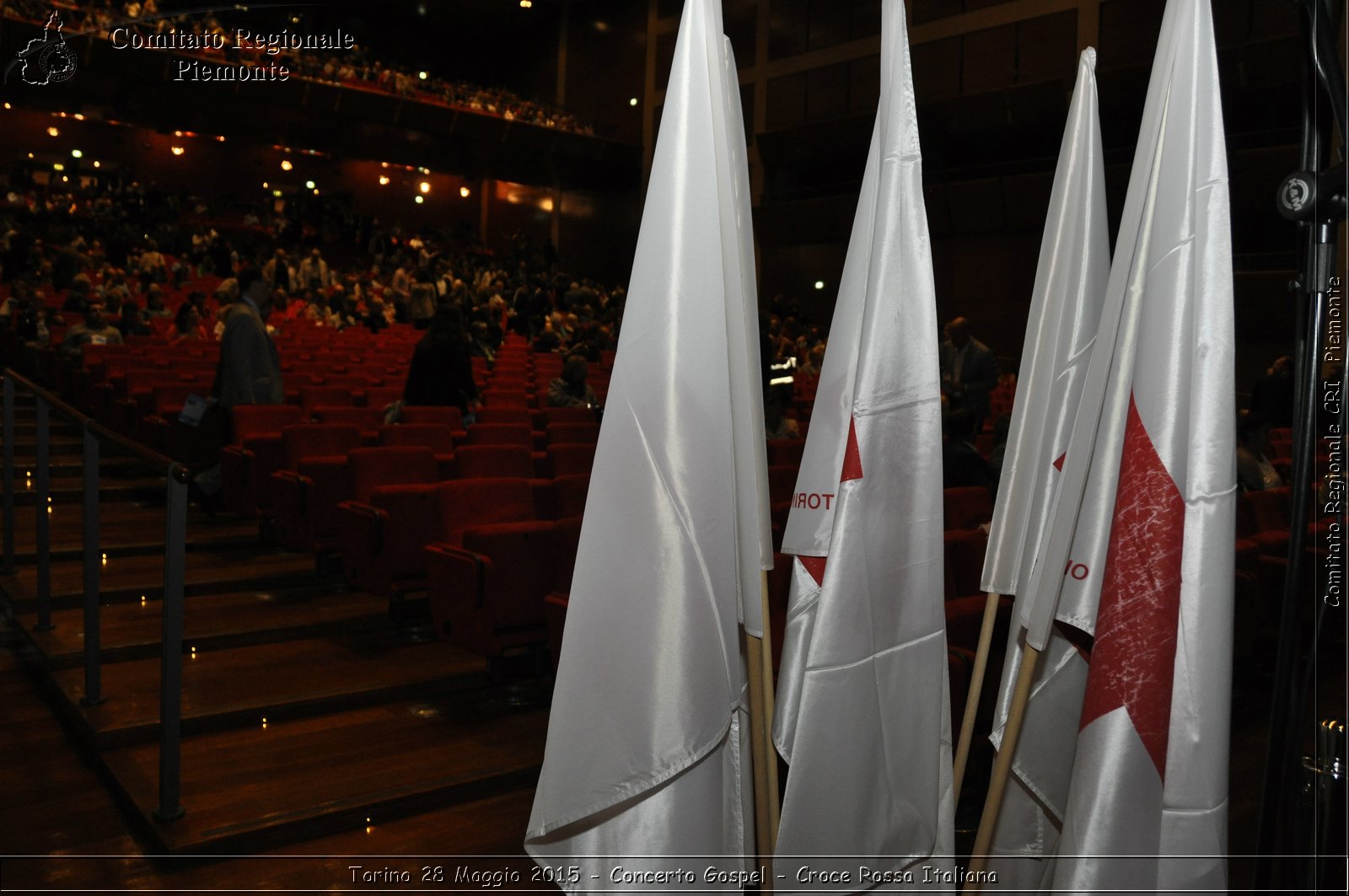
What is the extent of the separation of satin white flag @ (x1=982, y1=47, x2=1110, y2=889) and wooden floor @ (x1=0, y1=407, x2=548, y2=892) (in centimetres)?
119

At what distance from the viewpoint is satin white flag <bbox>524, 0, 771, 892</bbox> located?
4.58 ft

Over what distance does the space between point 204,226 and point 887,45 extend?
60.2ft

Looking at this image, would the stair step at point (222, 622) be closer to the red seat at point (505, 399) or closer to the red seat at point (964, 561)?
the red seat at point (964, 561)

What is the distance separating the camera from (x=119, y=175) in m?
17.9

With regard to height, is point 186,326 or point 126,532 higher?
point 186,326

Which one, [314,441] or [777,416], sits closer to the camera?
[314,441]

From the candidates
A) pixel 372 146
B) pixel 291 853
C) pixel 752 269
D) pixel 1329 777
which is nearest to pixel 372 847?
pixel 291 853

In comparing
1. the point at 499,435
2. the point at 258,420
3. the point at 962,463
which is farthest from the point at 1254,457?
the point at 258,420

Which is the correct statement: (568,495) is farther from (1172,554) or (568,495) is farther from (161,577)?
(1172,554)

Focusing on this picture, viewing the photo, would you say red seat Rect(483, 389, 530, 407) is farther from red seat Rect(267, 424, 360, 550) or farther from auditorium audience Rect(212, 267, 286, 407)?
red seat Rect(267, 424, 360, 550)

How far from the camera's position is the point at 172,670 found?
7.83ft

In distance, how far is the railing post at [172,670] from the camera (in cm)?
235

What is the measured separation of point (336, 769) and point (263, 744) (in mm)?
292

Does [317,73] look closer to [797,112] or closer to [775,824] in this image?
[797,112]
